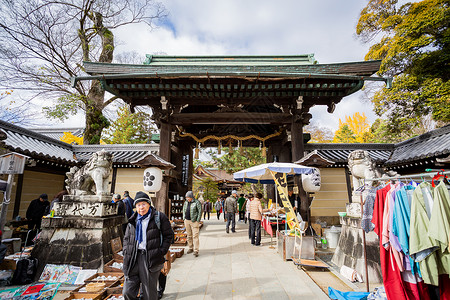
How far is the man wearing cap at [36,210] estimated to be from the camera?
6.80 meters

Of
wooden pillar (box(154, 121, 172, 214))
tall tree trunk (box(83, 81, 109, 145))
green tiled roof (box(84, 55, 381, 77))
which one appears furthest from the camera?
tall tree trunk (box(83, 81, 109, 145))

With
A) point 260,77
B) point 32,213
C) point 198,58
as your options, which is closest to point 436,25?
point 260,77

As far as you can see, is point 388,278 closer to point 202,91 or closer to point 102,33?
point 202,91

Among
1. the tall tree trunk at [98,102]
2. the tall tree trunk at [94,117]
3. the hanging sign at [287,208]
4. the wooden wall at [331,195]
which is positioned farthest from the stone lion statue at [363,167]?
the tall tree trunk at [94,117]

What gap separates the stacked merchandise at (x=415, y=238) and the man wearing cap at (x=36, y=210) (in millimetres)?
9206

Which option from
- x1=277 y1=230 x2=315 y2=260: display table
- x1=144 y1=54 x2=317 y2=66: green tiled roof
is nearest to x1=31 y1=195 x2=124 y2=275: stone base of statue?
x1=277 y1=230 x2=315 y2=260: display table

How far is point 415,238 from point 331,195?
26.7 feet

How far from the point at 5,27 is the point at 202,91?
1385 cm

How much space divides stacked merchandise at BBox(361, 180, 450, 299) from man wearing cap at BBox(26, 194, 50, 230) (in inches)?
362

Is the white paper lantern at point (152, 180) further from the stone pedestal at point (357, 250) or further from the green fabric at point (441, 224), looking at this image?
the green fabric at point (441, 224)

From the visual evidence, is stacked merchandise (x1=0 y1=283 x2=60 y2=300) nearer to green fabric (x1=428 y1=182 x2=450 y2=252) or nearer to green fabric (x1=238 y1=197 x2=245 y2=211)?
green fabric (x1=428 y1=182 x2=450 y2=252)

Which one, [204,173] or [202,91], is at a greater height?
[202,91]

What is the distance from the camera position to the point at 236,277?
4363 millimetres

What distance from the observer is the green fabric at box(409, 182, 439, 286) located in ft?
7.57
